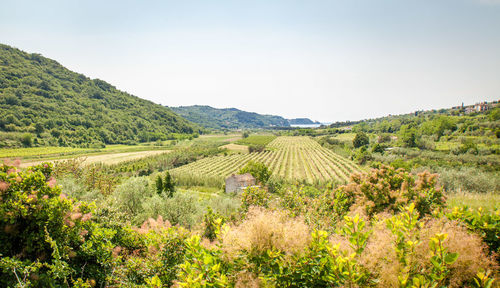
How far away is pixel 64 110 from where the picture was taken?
115625 millimetres

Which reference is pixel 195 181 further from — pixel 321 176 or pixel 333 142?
pixel 333 142

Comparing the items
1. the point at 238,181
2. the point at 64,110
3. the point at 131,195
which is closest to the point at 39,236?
the point at 131,195

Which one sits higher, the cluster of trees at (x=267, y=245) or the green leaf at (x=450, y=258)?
the green leaf at (x=450, y=258)

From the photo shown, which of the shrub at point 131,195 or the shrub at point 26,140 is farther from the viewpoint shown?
the shrub at point 26,140

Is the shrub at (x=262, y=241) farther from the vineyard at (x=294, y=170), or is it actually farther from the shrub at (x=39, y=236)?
the vineyard at (x=294, y=170)

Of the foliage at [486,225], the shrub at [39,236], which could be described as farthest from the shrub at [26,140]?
the foliage at [486,225]

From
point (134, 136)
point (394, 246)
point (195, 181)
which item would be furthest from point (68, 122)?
point (394, 246)

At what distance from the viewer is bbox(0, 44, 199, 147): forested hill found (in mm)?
86688

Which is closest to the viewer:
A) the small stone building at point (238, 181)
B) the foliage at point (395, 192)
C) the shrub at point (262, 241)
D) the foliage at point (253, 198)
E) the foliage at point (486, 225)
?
the shrub at point (262, 241)

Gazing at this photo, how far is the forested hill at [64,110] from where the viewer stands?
86688 mm

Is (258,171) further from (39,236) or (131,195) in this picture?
(39,236)

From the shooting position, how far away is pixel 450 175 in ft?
109

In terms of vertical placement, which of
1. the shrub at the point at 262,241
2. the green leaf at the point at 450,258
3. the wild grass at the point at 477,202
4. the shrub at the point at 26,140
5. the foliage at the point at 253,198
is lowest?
the wild grass at the point at 477,202

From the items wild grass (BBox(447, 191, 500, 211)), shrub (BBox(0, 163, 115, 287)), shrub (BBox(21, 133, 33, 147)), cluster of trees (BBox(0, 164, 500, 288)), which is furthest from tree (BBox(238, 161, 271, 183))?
shrub (BBox(21, 133, 33, 147))
